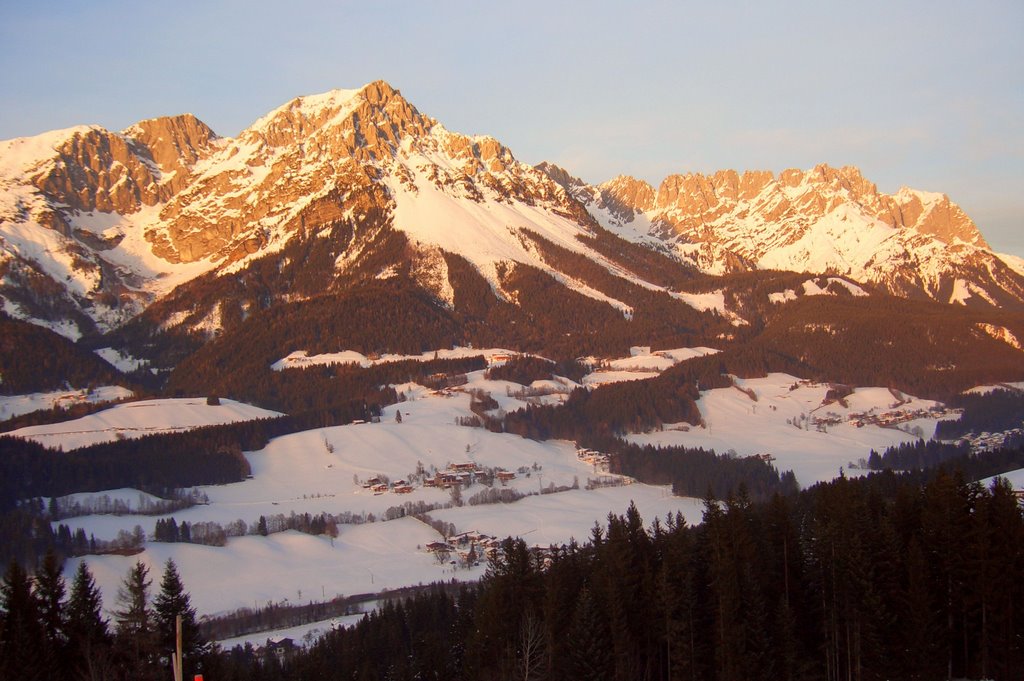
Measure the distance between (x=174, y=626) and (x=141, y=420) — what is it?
127 metres

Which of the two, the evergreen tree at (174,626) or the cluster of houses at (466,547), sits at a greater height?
the cluster of houses at (466,547)

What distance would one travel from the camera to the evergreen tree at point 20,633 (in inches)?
2003

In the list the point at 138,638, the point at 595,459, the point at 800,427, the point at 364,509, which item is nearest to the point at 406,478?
the point at 364,509

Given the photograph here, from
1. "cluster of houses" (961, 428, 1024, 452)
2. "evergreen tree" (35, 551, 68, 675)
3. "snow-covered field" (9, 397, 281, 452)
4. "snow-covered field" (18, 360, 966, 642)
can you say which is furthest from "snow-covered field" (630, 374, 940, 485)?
"evergreen tree" (35, 551, 68, 675)

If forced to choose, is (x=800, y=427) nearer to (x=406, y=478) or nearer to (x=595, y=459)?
(x=595, y=459)

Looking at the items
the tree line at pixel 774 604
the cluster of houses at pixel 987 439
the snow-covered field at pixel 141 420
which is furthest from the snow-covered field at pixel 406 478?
the tree line at pixel 774 604

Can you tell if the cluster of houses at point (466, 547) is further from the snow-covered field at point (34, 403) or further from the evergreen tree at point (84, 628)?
the snow-covered field at point (34, 403)

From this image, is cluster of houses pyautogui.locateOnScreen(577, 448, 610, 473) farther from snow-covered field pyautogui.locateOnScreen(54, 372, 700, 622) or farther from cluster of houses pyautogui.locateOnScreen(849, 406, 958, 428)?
cluster of houses pyautogui.locateOnScreen(849, 406, 958, 428)

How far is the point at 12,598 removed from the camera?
174 ft

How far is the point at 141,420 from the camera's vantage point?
6880 inches

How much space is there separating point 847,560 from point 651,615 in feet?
34.9

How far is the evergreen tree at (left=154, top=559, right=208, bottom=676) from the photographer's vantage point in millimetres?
52719

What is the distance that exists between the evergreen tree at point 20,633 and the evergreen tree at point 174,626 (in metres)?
4.88

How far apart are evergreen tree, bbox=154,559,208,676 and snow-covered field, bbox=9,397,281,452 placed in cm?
10938
